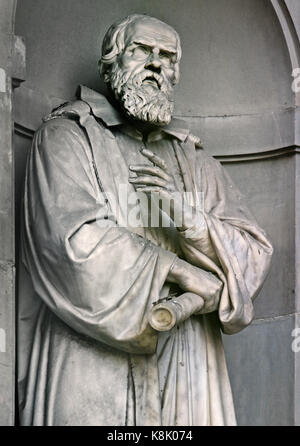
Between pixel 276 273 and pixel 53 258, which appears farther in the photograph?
pixel 276 273

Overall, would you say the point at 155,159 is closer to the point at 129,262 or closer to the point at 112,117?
the point at 112,117

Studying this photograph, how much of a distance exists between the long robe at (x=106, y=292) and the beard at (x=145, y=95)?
0.39 feet

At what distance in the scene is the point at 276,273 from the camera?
330 inches

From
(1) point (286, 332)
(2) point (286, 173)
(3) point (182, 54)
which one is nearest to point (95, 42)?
(3) point (182, 54)

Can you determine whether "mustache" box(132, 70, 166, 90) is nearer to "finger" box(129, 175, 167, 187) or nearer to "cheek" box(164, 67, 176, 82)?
"cheek" box(164, 67, 176, 82)

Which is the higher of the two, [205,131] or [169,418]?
[205,131]

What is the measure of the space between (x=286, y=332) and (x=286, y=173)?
2.44ft

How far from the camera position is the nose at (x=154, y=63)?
7699 millimetres

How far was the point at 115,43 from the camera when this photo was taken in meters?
7.80

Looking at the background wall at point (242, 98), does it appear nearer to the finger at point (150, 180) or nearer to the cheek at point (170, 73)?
the cheek at point (170, 73)

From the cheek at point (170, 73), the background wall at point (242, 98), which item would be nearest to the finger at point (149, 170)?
the cheek at point (170, 73)

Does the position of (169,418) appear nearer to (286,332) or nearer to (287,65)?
(286,332)

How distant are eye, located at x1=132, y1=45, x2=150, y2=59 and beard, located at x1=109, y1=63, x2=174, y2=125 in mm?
73

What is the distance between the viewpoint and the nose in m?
7.70
